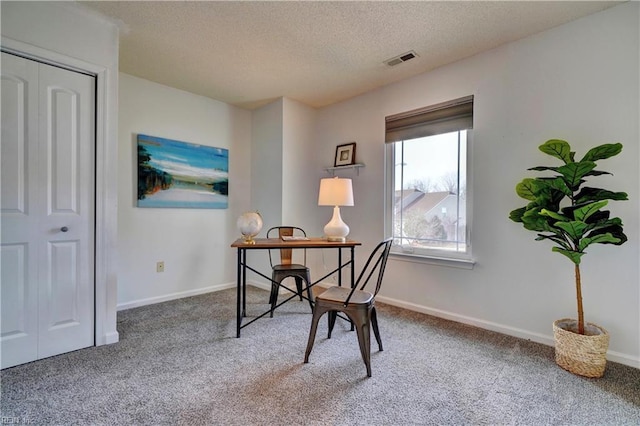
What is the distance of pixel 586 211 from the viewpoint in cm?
171

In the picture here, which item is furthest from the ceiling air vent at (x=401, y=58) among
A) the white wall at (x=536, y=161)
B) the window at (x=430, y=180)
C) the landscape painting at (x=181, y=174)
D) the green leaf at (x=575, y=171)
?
the landscape painting at (x=181, y=174)

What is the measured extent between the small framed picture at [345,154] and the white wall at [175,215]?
1261 millimetres

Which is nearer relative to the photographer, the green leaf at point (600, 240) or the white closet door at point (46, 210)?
the green leaf at point (600, 240)

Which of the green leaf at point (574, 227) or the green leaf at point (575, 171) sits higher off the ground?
the green leaf at point (575, 171)

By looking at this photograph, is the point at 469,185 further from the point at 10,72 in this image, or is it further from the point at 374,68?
the point at 10,72

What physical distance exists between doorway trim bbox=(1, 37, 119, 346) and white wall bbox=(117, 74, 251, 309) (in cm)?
86

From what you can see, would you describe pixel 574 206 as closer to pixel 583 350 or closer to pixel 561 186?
pixel 561 186

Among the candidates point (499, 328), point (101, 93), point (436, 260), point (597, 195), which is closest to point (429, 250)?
point (436, 260)

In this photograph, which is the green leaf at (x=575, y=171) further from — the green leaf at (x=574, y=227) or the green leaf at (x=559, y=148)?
the green leaf at (x=574, y=227)

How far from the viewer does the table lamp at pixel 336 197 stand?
8.27 ft

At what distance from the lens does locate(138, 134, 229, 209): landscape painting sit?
312 centimetres

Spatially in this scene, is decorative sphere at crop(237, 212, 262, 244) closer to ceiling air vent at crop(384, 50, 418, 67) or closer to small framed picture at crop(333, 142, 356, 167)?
small framed picture at crop(333, 142, 356, 167)

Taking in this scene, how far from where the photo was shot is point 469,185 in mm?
2662

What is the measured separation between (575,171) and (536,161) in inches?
22.8
